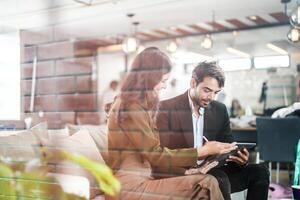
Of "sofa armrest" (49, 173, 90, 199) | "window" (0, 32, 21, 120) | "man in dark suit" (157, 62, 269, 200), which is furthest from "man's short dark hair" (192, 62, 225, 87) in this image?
"window" (0, 32, 21, 120)

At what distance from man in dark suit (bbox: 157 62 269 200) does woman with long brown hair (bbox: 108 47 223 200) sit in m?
0.06

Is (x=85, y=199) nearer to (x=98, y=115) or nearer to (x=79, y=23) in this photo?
(x=98, y=115)

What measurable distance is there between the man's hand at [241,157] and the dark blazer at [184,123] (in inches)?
2.8

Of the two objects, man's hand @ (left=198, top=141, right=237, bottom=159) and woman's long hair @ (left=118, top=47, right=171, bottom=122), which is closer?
man's hand @ (left=198, top=141, right=237, bottom=159)

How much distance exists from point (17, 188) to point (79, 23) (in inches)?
39.1

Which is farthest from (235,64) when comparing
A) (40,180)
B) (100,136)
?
(40,180)

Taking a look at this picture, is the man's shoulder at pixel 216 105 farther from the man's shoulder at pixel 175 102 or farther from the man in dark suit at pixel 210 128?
the man's shoulder at pixel 175 102

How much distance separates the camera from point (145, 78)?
5.67 ft

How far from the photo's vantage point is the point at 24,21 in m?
2.17

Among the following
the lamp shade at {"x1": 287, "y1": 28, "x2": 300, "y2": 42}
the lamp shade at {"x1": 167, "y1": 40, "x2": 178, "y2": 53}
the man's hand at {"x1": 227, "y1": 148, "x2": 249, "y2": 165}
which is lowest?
the man's hand at {"x1": 227, "y1": 148, "x2": 249, "y2": 165}

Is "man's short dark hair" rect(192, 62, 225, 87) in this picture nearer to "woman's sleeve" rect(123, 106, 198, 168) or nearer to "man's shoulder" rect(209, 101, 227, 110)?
"man's shoulder" rect(209, 101, 227, 110)

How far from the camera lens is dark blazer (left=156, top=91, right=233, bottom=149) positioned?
1589mm

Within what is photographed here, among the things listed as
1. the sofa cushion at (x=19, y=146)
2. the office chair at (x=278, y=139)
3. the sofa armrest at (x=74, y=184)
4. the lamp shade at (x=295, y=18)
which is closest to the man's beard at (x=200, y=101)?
the office chair at (x=278, y=139)

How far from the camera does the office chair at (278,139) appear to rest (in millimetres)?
1656
